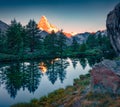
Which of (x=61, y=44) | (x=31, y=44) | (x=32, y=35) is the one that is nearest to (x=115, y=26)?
(x=31, y=44)

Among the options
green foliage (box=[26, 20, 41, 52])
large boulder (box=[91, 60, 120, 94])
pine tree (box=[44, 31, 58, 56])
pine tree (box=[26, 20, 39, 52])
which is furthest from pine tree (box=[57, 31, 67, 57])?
large boulder (box=[91, 60, 120, 94])

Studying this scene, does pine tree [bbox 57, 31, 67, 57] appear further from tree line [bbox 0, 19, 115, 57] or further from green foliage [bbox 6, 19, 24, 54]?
green foliage [bbox 6, 19, 24, 54]

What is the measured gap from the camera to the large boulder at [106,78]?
19453mm

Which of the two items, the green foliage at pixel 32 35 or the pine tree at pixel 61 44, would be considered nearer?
the green foliage at pixel 32 35

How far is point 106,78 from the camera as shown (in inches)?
776

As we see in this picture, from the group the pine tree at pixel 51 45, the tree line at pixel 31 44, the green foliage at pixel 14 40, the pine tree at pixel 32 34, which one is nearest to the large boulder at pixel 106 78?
the tree line at pixel 31 44

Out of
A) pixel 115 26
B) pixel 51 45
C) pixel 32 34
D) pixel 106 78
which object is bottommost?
pixel 106 78

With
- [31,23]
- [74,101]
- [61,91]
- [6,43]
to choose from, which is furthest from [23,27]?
[74,101]

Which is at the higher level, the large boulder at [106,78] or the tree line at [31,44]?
the tree line at [31,44]

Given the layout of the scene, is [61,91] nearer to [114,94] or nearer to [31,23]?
[114,94]

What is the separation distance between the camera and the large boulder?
19453 mm

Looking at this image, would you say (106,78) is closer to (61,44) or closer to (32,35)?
(32,35)

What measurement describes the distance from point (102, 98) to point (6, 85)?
24309 millimetres

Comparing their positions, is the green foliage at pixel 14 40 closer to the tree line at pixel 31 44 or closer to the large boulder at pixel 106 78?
the tree line at pixel 31 44
